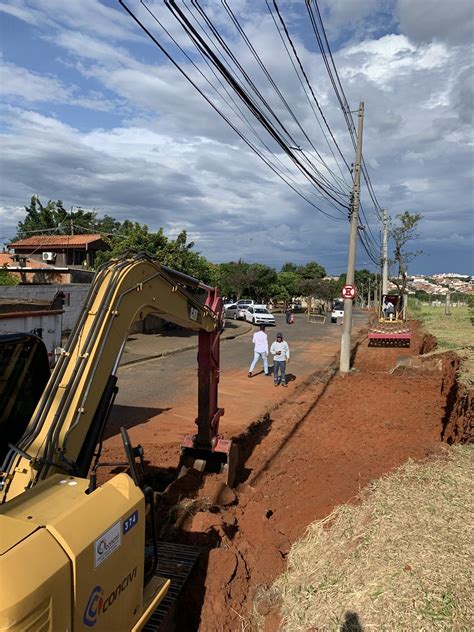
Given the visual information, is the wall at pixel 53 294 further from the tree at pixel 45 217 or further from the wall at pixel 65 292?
the tree at pixel 45 217

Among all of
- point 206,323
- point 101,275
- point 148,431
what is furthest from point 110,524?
point 148,431

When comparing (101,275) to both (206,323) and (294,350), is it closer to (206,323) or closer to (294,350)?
(206,323)

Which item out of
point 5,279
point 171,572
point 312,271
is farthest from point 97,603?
point 312,271

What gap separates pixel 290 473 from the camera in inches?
319

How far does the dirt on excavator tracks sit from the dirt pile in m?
0.01

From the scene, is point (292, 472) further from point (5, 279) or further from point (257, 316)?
point (257, 316)

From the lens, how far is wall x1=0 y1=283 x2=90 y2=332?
1681 cm

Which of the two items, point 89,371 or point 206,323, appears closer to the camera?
point 89,371

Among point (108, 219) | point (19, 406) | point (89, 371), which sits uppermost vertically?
point (108, 219)

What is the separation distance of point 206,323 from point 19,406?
9.71 feet

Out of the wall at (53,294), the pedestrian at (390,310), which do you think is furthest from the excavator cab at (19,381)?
the pedestrian at (390,310)

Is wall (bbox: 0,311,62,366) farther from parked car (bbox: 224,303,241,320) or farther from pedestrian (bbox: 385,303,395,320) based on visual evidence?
parked car (bbox: 224,303,241,320)

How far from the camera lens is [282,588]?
4.88m

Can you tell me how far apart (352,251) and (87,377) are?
15.1 m
